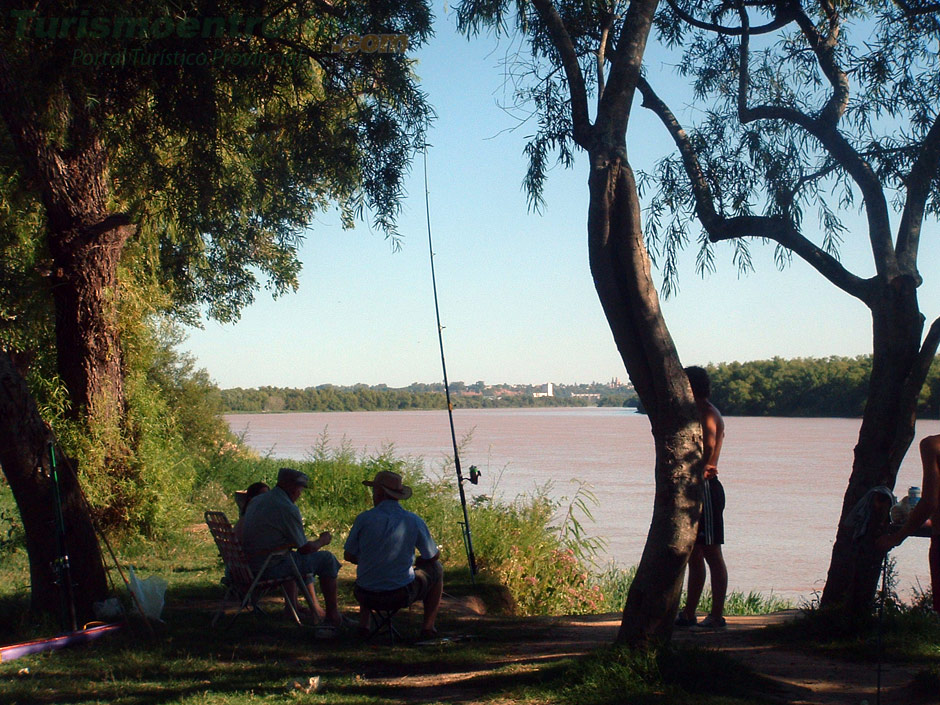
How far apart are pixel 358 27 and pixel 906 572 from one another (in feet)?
27.5

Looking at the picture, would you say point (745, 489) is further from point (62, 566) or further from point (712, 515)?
point (62, 566)

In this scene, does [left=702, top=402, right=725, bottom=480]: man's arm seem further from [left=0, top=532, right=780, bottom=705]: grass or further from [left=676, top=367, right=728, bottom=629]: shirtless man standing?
[left=0, top=532, right=780, bottom=705]: grass

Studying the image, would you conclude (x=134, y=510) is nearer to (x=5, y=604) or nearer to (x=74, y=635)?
(x=5, y=604)

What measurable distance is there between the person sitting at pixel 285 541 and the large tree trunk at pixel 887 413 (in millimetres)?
3385

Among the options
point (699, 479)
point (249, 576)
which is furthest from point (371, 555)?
point (699, 479)

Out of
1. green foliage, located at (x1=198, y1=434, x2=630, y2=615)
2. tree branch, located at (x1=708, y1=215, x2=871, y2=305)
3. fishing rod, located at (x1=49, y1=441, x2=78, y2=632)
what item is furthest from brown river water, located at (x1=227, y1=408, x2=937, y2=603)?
fishing rod, located at (x1=49, y1=441, x2=78, y2=632)

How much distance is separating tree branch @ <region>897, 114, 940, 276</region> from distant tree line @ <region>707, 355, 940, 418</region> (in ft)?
53.0

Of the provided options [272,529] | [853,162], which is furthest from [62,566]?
[853,162]

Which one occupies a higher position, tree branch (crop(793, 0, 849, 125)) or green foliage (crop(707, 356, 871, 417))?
tree branch (crop(793, 0, 849, 125))

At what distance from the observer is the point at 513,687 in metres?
4.69

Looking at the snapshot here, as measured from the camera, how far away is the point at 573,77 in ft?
17.7

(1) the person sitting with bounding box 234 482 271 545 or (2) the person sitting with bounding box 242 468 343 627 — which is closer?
(2) the person sitting with bounding box 242 468 343 627

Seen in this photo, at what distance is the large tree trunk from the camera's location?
5.75 meters

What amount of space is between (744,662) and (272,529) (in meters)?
3.31
